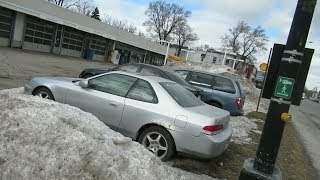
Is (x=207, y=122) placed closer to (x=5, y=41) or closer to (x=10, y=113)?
(x=10, y=113)

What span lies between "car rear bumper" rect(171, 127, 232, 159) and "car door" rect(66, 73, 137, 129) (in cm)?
→ 126

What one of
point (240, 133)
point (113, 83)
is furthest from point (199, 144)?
point (240, 133)

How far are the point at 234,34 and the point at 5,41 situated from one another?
70.0 meters

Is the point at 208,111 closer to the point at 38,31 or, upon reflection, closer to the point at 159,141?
the point at 159,141

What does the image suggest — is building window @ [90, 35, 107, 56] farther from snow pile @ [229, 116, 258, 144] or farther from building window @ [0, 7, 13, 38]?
snow pile @ [229, 116, 258, 144]

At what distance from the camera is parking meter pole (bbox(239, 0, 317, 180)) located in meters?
4.68

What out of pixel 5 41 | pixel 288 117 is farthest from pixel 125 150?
pixel 5 41

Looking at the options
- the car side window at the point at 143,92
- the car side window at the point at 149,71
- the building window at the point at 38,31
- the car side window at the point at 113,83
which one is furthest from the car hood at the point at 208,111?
the building window at the point at 38,31

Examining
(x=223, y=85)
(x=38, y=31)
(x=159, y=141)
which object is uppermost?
(x=38, y=31)

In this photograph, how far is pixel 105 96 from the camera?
7.48 meters

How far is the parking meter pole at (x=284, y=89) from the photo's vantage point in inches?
184

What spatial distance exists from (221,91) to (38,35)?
803 inches

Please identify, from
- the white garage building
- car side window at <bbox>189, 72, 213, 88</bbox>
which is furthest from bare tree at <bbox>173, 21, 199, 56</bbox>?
car side window at <bbox>189, 72, 213, 88</bbox>

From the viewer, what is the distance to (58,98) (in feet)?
26.4
